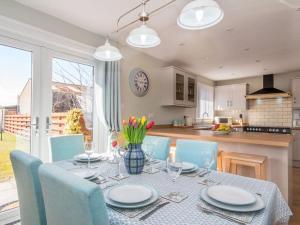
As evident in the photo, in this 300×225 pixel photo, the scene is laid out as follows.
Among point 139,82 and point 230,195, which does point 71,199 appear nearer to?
point 230,195

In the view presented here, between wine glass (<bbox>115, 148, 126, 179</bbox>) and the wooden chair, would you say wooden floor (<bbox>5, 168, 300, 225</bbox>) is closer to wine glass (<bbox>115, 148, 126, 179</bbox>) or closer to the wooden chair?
the wooden chair

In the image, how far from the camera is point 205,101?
6105 mm

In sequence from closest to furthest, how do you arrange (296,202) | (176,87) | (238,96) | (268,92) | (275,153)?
(275,153)
(296,202)
(176,87)
(268,92)
(238,96)

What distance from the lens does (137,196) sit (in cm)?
98

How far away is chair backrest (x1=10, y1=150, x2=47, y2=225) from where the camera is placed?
1052mm

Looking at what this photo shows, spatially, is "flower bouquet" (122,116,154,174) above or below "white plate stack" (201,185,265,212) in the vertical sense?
above

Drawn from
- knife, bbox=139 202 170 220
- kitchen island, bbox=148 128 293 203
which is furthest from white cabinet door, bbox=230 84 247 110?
knife, bbox=139 202 170 220

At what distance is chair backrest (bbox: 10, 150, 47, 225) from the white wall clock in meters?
2.46

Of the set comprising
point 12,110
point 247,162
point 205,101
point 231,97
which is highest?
point 231,97

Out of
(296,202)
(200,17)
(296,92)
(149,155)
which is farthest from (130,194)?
(296,92)

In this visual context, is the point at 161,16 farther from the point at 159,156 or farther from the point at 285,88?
the point at 285,88

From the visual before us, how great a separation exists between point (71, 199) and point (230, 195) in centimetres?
75

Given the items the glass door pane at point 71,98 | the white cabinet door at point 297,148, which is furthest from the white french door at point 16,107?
the white cabinet door at point 297,148

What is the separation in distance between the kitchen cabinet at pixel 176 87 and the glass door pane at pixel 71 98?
170cm
